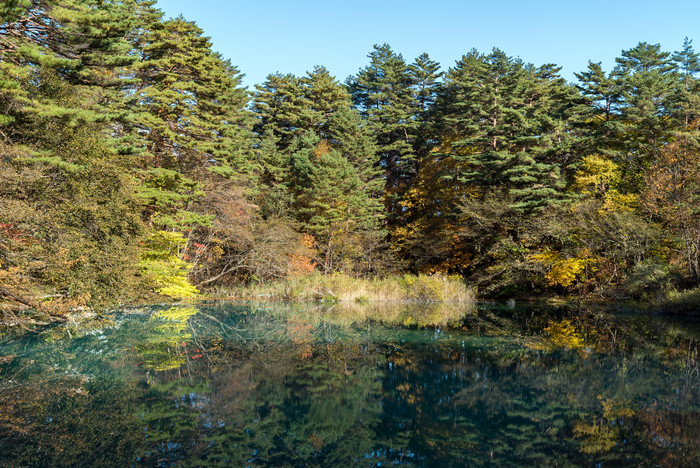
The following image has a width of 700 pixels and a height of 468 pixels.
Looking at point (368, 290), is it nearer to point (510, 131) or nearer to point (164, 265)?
point (164, 265)

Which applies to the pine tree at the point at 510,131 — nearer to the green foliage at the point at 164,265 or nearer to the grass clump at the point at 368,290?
the grass clump at the point at 368,290

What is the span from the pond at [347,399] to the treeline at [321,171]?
3.54 m

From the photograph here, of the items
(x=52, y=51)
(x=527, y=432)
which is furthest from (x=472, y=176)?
(x=527, y=432)

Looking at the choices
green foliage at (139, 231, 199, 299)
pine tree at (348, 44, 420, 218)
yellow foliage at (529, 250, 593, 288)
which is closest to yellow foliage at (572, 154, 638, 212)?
yellow foliage at (529, 250, 593, 288)

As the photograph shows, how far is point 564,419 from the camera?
6.59 m

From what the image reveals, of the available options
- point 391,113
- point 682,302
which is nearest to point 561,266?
point 682,302

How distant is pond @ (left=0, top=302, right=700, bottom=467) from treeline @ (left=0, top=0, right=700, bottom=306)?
3539mm

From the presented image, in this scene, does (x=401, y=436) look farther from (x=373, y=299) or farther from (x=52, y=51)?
(x=373, y=299)

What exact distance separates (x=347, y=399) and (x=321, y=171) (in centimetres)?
2574

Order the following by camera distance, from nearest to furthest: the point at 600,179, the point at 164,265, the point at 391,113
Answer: the point at 164,265, the point at 600,179, the point at 391,113

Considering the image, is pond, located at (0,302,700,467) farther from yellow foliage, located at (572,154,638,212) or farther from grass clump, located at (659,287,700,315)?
yellow foliage, located at (572,154,638,212)

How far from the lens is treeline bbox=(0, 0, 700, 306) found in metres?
12.1

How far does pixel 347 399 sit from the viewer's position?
7.58 meters

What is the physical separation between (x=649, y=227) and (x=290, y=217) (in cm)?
2126
